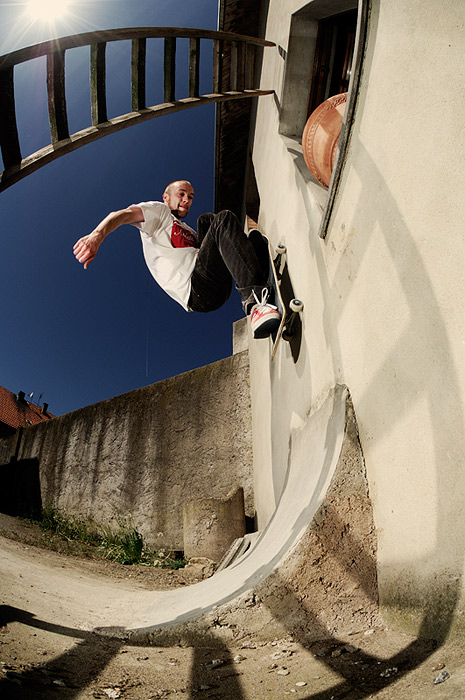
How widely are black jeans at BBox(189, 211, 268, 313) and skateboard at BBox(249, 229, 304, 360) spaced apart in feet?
0.29

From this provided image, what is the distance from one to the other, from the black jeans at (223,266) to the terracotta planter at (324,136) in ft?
2.45

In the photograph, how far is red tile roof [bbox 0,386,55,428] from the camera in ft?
90.3

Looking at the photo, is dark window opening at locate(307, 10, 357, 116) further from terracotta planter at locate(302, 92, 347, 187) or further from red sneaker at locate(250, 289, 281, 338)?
red sneaker at locate(250, 289, 281, 338)

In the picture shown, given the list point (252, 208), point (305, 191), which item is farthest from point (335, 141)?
point (252, 208)

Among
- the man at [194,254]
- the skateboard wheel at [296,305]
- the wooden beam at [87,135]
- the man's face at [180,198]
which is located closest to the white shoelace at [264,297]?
the man at [194,254]

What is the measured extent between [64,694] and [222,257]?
8.63ft

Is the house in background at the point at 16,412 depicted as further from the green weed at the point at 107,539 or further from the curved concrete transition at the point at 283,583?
the curved concrete transition at the point at 283,583

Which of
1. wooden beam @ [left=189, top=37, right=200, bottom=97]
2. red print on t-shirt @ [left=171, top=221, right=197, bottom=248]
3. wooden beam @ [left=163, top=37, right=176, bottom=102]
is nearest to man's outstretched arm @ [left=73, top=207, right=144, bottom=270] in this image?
red print on t-shirt @ [left=171, top=221, right=197, bottom=248]

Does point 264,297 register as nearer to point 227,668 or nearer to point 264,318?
point 264,318

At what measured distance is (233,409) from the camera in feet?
19.8

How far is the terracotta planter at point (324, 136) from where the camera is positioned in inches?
88.5

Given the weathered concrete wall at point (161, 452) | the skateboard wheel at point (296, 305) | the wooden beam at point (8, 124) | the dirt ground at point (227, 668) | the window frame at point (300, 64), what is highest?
the window frame at point (300, 64)

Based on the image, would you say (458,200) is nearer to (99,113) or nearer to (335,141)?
(335,141)

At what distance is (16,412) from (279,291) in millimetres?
31610
